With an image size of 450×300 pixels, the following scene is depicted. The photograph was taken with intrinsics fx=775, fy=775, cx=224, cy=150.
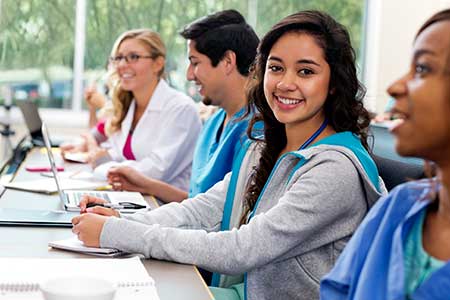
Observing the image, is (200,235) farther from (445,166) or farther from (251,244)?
(445,166)

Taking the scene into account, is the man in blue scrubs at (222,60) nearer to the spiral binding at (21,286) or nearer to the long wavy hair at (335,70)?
the long wavy hair at (335,70)

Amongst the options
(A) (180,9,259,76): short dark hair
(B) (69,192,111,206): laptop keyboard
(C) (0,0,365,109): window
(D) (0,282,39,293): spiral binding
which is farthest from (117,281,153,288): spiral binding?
(C) (0,0,365,109): window

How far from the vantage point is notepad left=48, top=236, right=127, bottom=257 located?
162 cm

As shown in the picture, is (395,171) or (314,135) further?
(314,135)

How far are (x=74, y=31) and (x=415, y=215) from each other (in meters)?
5.12

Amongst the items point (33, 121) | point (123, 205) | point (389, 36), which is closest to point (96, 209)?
point (123, 205)

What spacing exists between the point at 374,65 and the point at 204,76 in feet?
12.1

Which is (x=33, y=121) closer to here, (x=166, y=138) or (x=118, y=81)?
(x=118, y=81)

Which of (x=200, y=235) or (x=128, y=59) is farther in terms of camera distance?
(x=128, y=59)

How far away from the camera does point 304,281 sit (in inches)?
64.7

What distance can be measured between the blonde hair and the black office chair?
5.70 feet

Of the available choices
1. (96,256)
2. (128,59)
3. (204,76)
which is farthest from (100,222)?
(128,59)

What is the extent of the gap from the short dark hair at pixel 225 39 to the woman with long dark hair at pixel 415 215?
5.02 ft

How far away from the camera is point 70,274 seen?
144cm
